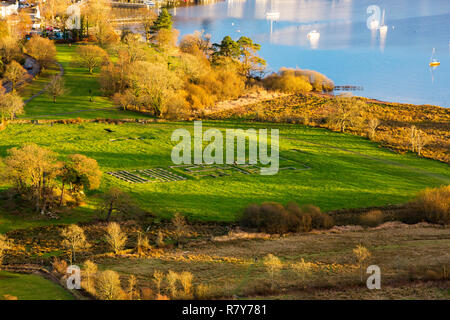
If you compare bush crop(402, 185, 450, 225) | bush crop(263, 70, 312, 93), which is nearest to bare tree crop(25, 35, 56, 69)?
bush crop(263, 70, 312, 93)

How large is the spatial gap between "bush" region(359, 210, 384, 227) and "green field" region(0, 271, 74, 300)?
30.5 meters

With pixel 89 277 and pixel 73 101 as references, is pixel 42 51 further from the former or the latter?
pixel 89 277

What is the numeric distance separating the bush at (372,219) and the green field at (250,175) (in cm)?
450

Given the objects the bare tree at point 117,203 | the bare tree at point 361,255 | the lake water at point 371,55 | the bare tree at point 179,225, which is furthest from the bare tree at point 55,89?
the bare tree at point 361,255

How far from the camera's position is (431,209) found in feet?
183

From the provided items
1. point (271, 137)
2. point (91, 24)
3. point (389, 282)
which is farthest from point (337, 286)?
point (91, 24)

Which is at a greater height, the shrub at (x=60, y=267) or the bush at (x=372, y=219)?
the bush at (x=372, y=219)

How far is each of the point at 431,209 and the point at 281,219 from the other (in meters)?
15.5

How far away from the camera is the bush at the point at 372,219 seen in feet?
181

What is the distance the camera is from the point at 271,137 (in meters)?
88.3

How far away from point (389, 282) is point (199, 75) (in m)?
82.5

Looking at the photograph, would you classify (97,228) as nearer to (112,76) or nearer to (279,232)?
(279,232)

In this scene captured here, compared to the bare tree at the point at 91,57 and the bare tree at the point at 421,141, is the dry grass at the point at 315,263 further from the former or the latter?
the bare tree at the point at 91,57
